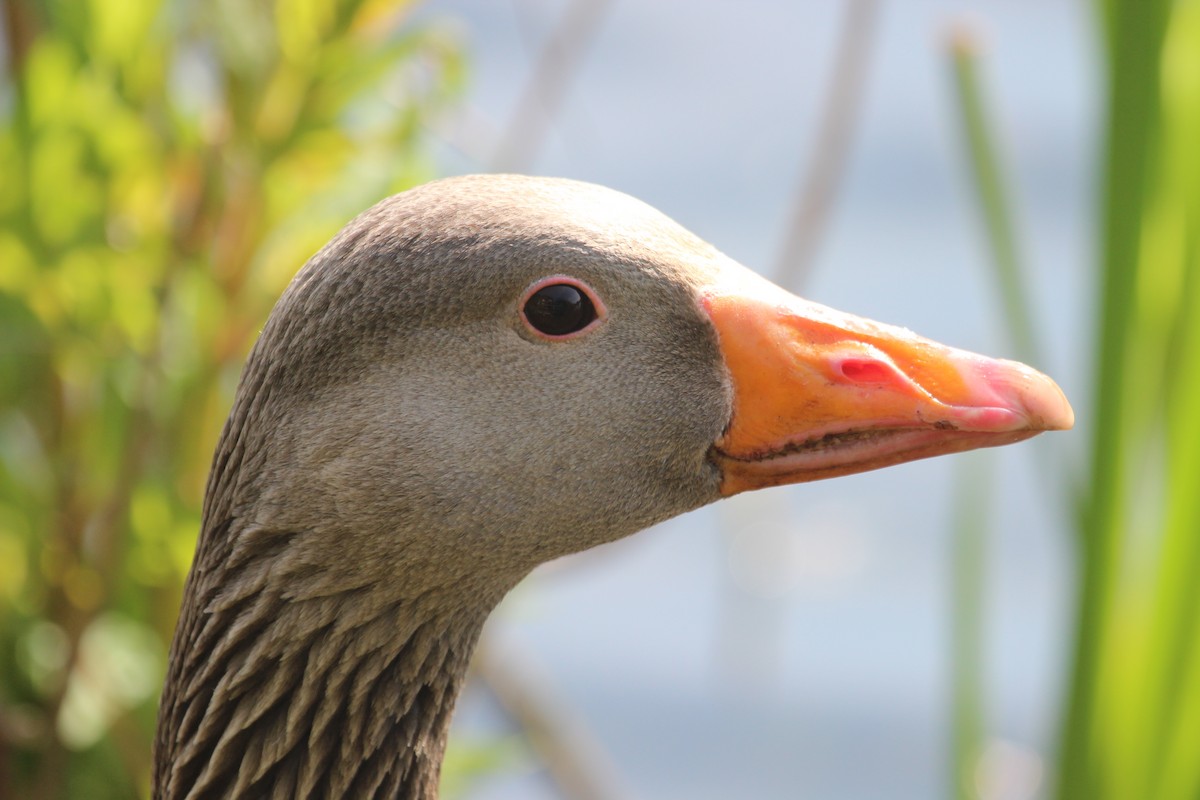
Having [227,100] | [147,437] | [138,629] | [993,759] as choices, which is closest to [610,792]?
[993,759]

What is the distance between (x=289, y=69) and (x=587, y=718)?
368 cm

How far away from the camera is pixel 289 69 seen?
2762 mm

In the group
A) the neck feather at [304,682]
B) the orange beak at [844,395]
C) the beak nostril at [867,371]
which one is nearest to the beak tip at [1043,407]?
the orange beak at [844,395]

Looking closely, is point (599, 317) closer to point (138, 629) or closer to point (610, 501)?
point (610, 501)

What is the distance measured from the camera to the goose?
6.31 ft

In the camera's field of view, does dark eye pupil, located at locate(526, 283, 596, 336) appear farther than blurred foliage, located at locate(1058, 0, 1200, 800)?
No

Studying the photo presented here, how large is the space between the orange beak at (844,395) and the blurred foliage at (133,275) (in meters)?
0.98

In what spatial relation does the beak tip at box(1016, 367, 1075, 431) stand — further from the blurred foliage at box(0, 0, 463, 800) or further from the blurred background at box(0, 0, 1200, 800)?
the blurred foliage at box(0, 0, 463, 800)

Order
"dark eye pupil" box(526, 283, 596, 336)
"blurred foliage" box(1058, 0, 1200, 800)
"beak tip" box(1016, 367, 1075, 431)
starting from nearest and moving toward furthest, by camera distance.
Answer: "beak tip" box(1016, 367, 1075, 431)
"dark eye pupil" box(526, 283, 596, 336)
"blurred foliage" box(1058, 0, 1200, 800)

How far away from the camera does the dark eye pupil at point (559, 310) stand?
6.35 feet

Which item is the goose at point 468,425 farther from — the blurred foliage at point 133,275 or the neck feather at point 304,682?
the blurred foliage at point 133,275

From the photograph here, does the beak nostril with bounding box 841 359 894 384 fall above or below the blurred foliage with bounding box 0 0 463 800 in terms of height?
below

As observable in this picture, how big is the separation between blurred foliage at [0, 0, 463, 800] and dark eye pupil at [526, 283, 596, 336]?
839 millimetres

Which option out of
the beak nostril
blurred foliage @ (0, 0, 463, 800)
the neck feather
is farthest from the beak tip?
blurred foliage @ (0, 0, 463, 800)
